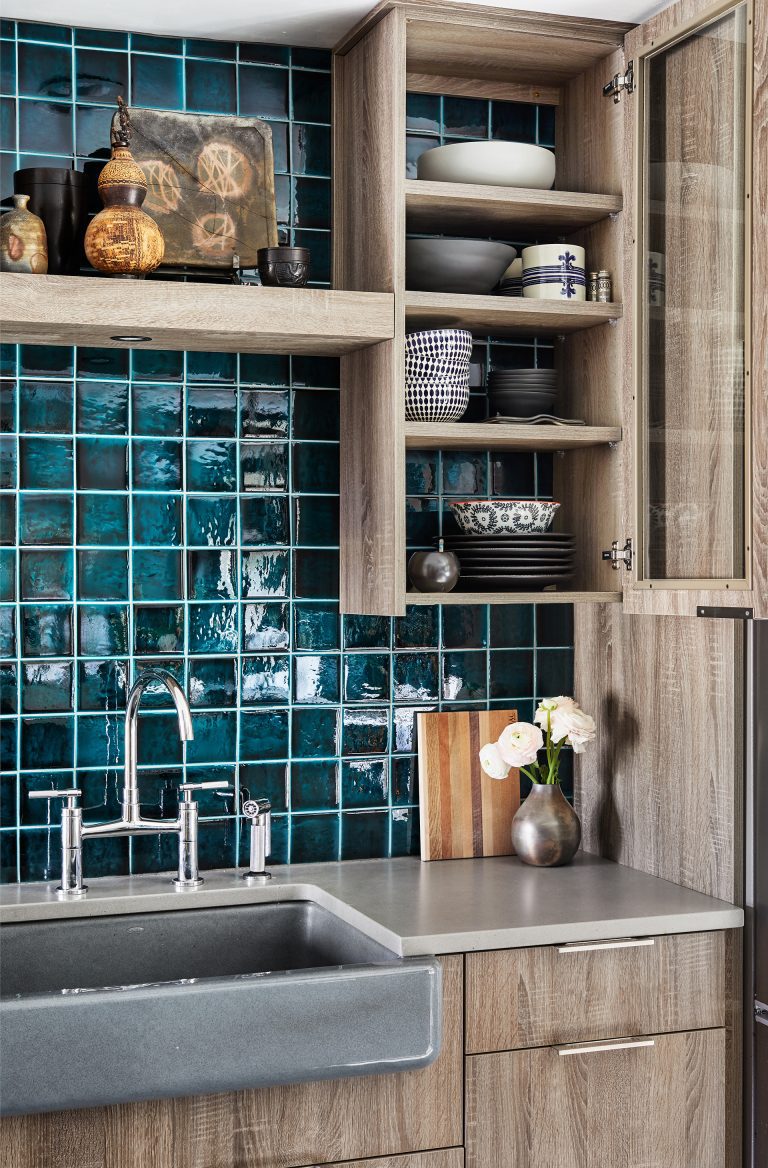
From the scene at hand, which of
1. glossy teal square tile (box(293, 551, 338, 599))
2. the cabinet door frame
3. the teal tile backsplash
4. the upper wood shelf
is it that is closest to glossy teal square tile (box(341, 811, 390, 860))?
the teal tile backsplash

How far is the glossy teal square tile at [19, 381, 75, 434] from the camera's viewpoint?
2350 mm

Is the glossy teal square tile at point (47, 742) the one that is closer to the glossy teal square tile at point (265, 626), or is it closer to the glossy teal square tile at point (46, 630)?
the glossy teal square tile at point (46, 630)

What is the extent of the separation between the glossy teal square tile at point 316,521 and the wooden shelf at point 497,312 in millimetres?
377

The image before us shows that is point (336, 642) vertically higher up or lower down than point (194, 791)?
higher up

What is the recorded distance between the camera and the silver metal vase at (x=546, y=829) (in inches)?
96.3

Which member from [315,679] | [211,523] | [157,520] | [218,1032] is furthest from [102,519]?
[218,1032]

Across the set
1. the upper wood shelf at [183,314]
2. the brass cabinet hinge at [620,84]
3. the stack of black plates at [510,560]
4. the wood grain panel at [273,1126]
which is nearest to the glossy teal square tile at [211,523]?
the upper wood shelf at [183,314]

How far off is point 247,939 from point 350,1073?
477mm

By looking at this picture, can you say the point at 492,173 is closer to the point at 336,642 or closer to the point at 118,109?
the point at 118,109

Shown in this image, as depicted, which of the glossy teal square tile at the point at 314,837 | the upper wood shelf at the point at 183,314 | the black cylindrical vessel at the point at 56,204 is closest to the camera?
the upper wood shelf at the point at 183,314

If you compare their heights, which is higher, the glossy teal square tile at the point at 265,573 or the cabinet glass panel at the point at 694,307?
the cabinet glass panel at the point at 694,307

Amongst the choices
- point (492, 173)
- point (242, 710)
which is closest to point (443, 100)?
point (492, 173)

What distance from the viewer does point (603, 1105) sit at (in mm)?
2080

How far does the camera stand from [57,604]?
238 centimetres
